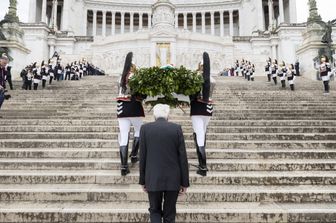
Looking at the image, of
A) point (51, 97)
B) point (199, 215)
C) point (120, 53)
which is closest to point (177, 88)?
point (199, 215)

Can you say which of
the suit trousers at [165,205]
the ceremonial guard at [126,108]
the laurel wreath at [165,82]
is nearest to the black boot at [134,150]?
the ceremonial guard at [126,108]

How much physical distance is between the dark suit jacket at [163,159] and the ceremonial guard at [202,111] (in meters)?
2.25

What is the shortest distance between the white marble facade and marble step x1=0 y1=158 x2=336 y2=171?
30.9m

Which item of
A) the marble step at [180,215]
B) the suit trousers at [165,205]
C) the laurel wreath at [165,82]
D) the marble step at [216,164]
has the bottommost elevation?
the marble step at [180,215]

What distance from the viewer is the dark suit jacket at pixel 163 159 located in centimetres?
371

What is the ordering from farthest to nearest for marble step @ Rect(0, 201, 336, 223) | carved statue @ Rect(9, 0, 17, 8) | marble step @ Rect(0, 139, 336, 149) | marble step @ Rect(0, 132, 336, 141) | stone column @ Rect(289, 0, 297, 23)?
stone column @ Rect(289, 0, 297, 23) → carved statue @ Rect(9, 0, 17, 8) → marble step @ Rect(0, 132, 336, 141) → marble step @ Rect(0, 139, 336, 149) → marble step @ Rect(0, 201, 336, 223)

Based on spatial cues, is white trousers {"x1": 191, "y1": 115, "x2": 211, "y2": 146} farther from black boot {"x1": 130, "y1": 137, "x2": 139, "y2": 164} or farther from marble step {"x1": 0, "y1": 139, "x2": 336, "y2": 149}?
marble step {"x1": 0, "y1": 139, "x2": 336, "y2": 149}

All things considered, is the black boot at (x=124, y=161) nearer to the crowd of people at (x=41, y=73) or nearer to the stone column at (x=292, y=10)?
the crowd of people at (x=41, y=73)

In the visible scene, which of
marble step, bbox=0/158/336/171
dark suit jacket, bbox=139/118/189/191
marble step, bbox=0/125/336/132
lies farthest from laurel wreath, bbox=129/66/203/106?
marble step, bbox=0/125/336/132

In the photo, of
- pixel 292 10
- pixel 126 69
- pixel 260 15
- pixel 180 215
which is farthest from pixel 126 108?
pixel 292 10

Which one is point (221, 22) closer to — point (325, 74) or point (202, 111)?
point (325, 74)

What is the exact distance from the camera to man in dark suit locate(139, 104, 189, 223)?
3713 millimetres

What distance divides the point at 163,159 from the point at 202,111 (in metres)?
2.59

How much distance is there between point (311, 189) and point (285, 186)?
0.46m
